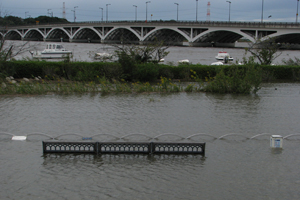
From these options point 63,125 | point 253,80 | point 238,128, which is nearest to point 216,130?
point 238,128

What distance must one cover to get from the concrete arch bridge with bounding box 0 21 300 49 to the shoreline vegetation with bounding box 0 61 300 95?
866 inches

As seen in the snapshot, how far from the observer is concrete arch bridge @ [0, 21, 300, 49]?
7025 centimetres

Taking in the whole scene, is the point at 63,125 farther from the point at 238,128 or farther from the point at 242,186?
the point at 242,186

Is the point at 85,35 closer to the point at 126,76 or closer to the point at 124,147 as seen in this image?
the point at 126,76

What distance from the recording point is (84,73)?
2509 centimetres

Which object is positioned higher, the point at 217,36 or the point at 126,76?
the point at 217,36

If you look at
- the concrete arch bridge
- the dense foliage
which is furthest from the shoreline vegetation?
the concrete arch bridge

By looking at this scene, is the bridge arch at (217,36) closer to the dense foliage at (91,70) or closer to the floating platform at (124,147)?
the dense foliage at (91,70)

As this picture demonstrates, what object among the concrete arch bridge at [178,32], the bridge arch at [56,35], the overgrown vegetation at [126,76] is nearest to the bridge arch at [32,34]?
the concrete arch bridge at [178,32]

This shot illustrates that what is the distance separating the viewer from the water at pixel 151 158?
775cm

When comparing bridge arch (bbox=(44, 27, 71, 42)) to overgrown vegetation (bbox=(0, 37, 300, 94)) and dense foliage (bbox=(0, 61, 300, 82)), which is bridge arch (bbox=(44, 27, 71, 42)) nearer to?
dense foliage (bbox=(0, 61, 300, 82))

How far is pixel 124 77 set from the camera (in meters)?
25.6

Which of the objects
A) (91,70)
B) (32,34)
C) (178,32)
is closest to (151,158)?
(91,70)

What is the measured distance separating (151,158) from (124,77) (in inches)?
645
